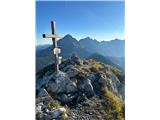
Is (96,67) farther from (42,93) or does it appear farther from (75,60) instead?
(42,93)

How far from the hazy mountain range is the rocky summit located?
0.05 metres

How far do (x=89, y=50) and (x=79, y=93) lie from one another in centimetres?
34

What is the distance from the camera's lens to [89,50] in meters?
3.79

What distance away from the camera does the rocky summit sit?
12.3 feet

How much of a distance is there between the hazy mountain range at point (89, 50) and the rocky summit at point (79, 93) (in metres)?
0.05

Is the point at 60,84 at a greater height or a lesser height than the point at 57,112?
greater

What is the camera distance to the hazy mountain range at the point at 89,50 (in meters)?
3.72

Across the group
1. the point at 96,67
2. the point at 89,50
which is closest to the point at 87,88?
the point at 96,67

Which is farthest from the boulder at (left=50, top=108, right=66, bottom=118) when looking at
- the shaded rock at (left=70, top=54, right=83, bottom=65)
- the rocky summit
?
the shaded rock at (left=70, top=54, right=83, bottom=65)

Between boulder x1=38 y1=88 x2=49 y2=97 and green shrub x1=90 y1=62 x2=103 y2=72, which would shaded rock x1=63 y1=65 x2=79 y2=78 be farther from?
boulder x1=38 y1=88 x2=49 y2=97

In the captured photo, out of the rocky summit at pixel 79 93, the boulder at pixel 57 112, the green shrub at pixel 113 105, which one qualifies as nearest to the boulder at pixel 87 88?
the rocky summit at pixel 79 93
